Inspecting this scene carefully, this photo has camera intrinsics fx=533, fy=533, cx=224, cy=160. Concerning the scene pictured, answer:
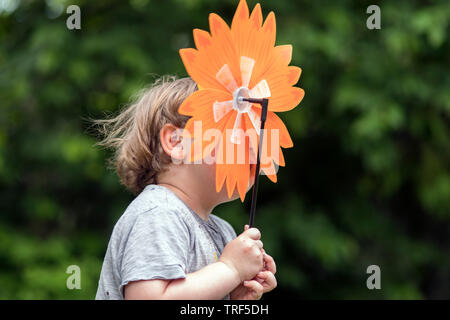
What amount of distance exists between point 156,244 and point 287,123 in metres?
2.06

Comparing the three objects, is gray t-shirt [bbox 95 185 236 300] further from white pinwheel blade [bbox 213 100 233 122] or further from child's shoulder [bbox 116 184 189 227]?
white pinwheel blade [bbox 213 100 233 122]

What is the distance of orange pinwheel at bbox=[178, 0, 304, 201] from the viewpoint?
1013 mm

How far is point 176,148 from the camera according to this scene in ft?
3.65

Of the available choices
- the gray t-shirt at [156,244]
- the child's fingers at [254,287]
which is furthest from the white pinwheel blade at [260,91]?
the child's fingers at [254,287]

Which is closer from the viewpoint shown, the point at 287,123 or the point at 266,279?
the point at 266,279

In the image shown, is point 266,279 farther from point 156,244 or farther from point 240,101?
point 240,101

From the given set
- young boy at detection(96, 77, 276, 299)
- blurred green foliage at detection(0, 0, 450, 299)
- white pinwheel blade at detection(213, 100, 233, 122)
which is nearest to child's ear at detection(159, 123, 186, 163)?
young boy at detection(96, 77, 276, 299)

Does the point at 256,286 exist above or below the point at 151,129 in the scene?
below

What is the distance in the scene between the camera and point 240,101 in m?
1.06

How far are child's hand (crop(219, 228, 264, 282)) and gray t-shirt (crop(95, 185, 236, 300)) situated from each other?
77 millimetres

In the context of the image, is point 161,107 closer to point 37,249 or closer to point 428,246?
point 37,249

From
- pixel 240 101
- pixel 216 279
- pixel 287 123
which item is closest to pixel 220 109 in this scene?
pixel 240 101

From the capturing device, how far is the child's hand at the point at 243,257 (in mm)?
1017

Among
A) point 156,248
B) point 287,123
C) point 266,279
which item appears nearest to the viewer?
point 156,248
